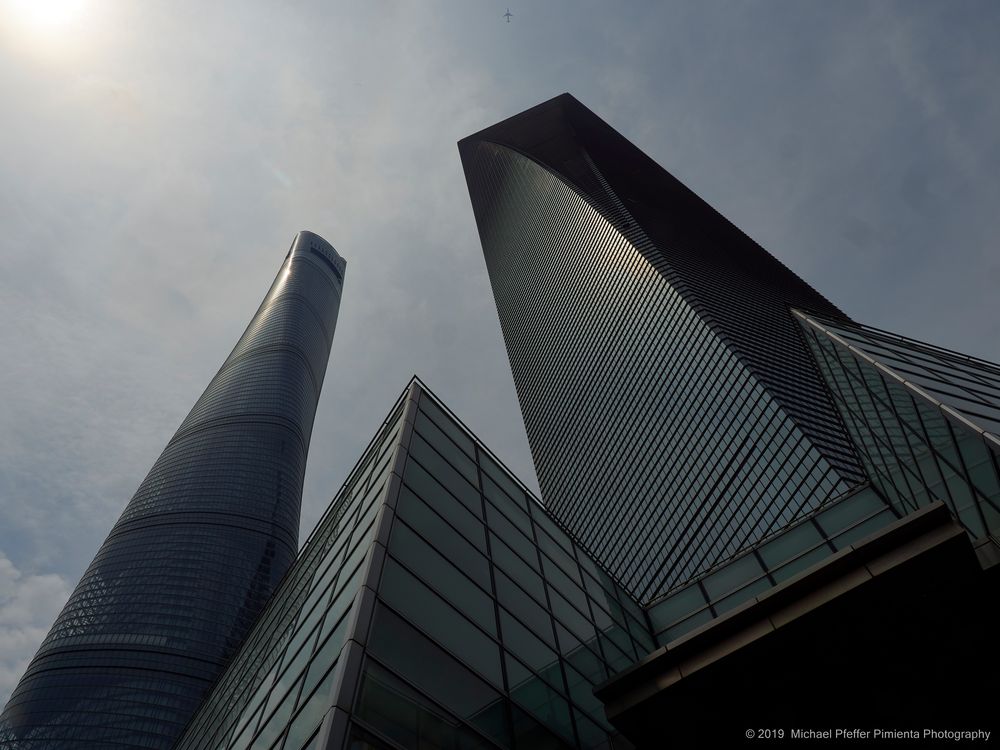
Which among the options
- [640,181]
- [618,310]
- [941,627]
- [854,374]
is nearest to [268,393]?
[618,310]

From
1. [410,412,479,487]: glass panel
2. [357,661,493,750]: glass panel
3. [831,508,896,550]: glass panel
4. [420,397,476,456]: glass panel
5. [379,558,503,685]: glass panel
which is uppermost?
[420,397,476,456]: glass panel

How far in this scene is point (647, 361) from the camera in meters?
114

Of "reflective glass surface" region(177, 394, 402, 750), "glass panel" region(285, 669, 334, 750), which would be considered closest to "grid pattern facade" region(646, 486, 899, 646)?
"reflective glass surface" region(177, 394, 402, 750)

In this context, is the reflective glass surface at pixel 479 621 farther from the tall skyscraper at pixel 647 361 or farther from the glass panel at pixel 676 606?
the tall skyscraper at pixel 647 361

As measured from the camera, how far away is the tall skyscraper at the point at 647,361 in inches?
3457

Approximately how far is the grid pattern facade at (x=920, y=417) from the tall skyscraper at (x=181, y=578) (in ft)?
383

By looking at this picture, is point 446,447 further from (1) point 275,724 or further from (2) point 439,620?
(1) point 275,724

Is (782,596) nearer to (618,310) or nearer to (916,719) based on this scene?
(916,719)

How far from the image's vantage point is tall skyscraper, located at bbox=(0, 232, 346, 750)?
416 ft

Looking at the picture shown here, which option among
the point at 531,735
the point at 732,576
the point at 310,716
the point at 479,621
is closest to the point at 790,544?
the point at 732,576

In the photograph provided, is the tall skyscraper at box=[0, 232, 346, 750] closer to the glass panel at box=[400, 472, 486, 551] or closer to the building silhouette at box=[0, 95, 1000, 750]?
the building silhouette at box=[0, 95, 1000, 750]

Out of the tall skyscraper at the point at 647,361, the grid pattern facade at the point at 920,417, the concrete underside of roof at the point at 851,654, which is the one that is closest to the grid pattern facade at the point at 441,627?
the concrete underside of roof at the point at 851,654

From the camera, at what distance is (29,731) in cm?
12319

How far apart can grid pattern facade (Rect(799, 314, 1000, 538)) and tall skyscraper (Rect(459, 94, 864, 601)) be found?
2626 centimetres
